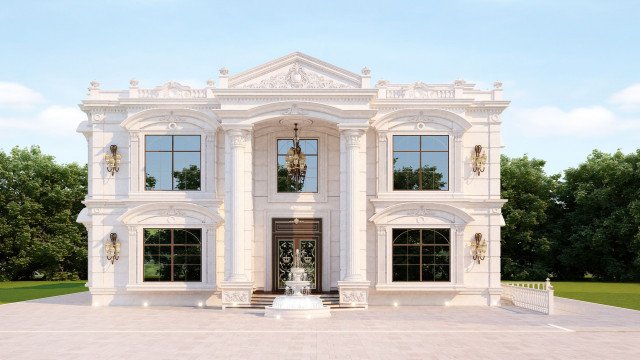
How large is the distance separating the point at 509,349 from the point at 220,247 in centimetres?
1282

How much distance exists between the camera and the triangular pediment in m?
23.7

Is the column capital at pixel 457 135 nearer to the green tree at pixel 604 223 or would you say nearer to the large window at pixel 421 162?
the large window at pixel 421 162

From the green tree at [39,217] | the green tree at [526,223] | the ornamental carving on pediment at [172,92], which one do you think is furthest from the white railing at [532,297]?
the green tree at [39,217]

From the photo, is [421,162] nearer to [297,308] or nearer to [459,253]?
[459,253]

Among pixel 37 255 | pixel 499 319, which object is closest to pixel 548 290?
pixel 499 319

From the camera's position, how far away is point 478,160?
24.7 meters

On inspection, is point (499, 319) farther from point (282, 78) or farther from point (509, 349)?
point (282, 78)

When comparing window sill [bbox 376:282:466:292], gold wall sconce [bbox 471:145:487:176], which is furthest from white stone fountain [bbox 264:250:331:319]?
gold wall sconce [bbox 471:145:487:176]

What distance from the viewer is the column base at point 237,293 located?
23.1 meters

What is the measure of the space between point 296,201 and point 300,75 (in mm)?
4560

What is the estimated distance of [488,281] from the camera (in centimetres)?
2464

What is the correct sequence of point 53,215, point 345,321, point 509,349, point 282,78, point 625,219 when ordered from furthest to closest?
point 53,215, point 625,219, point 282,78, point 345,321, point 509,349

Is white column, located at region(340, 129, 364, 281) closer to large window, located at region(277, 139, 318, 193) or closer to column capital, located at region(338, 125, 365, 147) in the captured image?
column capital, located at region(338, 125, 365, 147)

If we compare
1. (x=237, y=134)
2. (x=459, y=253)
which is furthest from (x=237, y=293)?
(x=459, y=253)
